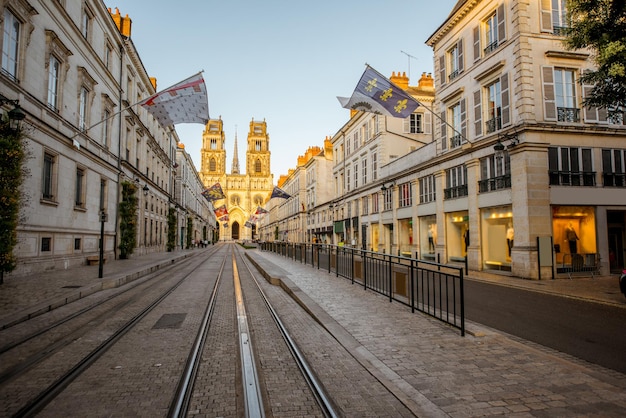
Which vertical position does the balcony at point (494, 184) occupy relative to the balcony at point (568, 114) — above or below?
below

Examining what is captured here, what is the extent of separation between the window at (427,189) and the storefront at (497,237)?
186 inches

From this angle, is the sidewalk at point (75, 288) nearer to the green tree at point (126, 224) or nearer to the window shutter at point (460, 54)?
the green tree at point (126, 224)

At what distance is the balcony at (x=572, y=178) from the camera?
15.6m

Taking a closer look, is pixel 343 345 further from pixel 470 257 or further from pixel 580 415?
pixel 470 257

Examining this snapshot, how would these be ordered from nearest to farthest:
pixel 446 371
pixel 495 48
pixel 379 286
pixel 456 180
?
1. pixel 446 371
2. pixel 379 286
3. pixel 495 48
4. pixel 456 180

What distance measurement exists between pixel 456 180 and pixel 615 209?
691 centimetres

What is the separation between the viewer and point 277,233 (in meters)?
83.6

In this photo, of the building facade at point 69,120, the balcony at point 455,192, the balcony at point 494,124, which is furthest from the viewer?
the balcony at point 455,192

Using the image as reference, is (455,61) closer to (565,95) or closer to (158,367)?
(565,95)

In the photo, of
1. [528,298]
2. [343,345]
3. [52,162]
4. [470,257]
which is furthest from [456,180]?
[52,162]

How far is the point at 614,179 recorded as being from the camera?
1608 cm

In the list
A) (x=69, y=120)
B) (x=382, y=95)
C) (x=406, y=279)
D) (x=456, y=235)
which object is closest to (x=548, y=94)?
(x=382, y=95)

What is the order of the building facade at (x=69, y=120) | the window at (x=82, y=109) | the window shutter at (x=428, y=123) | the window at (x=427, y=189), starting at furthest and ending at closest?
the window shutter at (x=428, y=123) < the window at (x=427, y=189) < the window at (x=82, y=109) < the building facade at (x=69, y=120)

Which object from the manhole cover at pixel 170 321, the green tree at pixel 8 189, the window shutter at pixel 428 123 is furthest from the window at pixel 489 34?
the green tree at pixel 8 189
